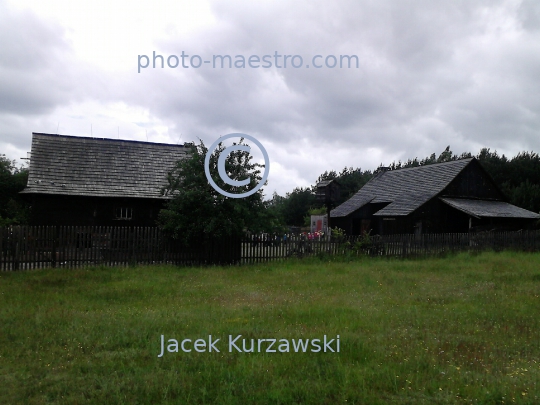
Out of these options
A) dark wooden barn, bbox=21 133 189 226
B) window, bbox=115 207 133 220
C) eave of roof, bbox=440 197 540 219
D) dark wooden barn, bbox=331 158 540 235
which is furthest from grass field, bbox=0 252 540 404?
dark wooden barn, bbox=331 158 540 235

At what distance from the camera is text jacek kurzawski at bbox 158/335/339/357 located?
5.77 metres

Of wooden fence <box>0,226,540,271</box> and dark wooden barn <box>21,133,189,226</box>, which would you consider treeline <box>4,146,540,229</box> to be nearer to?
wooden fence <box>0,226,540,271</box>

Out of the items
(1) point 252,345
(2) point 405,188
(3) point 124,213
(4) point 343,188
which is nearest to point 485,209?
(2) point 405,188

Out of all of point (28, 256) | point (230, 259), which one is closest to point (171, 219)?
point (230, 259)

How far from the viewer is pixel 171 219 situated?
14359 mm

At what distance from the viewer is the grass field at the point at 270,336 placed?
4.62 m

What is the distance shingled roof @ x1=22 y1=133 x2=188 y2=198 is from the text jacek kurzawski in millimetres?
13985

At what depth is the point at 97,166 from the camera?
21.0 meters

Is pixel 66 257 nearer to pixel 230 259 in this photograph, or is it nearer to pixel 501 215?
pixel 230 259

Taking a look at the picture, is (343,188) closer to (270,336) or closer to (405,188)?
(405,188)

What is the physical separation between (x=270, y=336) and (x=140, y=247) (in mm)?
9633

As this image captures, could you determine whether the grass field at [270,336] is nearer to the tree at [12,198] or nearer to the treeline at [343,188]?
the treeline at [343,188]

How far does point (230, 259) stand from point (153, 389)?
10.5 meters

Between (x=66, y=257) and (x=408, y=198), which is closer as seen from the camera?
(x=66, y=257)
